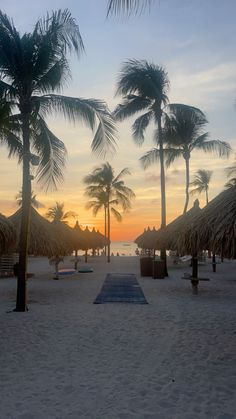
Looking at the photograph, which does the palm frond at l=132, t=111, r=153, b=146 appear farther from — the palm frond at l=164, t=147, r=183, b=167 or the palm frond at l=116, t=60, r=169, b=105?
the palm frond at l=164, t=147, r=183, b=167

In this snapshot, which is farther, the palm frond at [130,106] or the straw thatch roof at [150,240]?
the straw thatch roof at [150,240]

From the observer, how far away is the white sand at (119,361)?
4371 millimetres

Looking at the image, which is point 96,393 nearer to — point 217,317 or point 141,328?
point 141,328

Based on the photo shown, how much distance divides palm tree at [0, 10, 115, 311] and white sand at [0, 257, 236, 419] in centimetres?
246

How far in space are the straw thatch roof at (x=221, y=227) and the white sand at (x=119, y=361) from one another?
1.76m

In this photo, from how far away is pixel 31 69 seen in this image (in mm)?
10258

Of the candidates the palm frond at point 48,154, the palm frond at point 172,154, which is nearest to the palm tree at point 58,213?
the palm frond at point 172,154

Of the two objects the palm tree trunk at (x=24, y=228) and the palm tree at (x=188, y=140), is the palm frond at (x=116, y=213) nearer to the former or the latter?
the palm tree at (x=188, y=140)

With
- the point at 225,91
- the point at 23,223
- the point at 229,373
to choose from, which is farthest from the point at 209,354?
the point at 225,91

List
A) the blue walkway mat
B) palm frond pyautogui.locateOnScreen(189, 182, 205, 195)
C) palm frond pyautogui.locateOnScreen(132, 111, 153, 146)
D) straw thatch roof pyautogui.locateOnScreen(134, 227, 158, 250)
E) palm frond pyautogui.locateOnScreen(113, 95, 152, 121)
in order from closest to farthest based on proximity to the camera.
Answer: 1. the blue walkway mat
2. palm frond pyautogui.locateOnScreen(113, 95, 152, 121)
3. palm frond pyautogui.locateOnScreen(132, 111, 153, 146)
4. straw thatch roof pyautogui.locateOnScreen(134, 227, 158, 250)
5. palm frond pyautogui.locateOnScreen(189, 182, 205, 195)

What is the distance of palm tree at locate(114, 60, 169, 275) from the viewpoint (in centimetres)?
2020

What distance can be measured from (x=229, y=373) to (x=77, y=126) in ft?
24.5

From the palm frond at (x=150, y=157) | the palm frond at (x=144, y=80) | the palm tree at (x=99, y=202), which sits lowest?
the palm tree at (x=99, y=202)

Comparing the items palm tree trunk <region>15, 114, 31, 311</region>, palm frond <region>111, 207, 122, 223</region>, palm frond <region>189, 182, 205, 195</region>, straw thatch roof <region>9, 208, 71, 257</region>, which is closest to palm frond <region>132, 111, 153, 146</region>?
straw thatch roof <region>9, 208, 71, 257</region>
